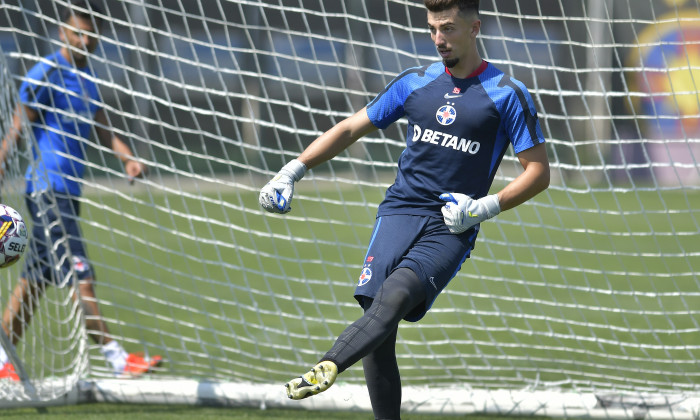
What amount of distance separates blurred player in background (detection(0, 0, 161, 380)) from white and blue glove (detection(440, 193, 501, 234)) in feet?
7.44

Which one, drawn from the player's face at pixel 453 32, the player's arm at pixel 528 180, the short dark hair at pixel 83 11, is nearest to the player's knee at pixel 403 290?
the player's arm at pixel 528 180

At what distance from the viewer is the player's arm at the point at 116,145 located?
497cm

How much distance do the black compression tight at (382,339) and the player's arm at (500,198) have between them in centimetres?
24

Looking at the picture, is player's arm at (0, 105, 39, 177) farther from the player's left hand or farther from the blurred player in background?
the player's left hand

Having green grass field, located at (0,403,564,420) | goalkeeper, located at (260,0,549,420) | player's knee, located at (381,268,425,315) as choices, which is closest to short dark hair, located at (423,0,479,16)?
goalkeeper, located at (260,0,549,420)

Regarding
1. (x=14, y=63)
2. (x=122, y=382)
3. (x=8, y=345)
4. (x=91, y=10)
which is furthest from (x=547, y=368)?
(x=14, y=63)

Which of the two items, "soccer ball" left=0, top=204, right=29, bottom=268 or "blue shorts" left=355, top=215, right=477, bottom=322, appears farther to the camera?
"soccer ball" left=0, top=204, right=29, bottom=268

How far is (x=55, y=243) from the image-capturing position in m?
4.77

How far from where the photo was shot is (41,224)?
183 inches

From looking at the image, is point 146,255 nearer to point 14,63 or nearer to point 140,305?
point 140,305

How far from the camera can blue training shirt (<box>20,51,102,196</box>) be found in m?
4.82

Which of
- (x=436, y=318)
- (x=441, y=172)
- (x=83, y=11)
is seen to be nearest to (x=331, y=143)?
→ (x=441, y=172)

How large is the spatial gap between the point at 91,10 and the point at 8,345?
1772 millimetres

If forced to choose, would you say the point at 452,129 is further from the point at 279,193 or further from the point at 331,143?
the point at 279,193
